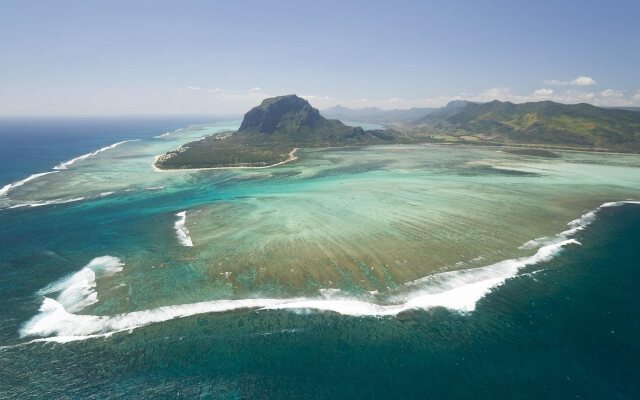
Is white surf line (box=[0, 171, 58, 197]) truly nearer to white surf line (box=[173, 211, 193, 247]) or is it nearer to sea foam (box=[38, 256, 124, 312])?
white surf line (box=[173, 211, 193, 247])

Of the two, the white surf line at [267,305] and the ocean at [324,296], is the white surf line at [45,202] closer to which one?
the ocean at [324,296]

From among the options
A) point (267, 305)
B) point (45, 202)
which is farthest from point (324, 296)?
point (45, 202)

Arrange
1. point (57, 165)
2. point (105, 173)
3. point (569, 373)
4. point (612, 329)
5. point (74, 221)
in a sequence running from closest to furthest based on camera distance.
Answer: point (569, 373) → point (612, 329) → point (74, 221) → point (105, 173) → point (57, 165)

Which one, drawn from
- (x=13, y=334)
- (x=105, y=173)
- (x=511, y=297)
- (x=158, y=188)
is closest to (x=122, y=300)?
(x=13, y=334)

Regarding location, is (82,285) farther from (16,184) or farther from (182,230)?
(16,184)

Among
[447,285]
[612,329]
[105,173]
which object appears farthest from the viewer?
[105,173]

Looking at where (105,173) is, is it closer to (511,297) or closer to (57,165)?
(57,165)

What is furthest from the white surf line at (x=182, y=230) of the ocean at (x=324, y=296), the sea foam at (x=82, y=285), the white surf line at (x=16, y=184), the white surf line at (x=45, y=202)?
the white surf line at (x=16, y=184)
